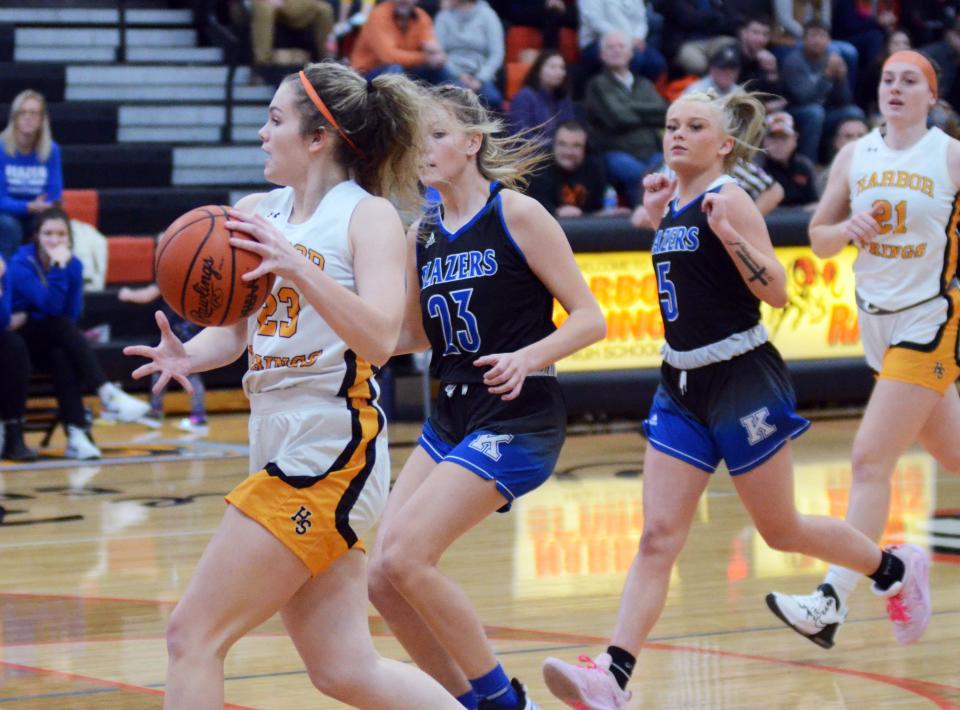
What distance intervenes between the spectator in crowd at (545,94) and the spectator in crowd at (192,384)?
3.10 metres

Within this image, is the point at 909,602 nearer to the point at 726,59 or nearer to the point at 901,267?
the point at 901,267

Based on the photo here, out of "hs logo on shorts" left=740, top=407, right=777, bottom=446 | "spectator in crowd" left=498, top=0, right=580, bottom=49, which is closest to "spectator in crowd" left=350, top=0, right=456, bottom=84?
"spectator in crowd" left=498, top=0, right=580, bottom=49

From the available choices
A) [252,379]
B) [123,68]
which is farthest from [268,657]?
[123,68]

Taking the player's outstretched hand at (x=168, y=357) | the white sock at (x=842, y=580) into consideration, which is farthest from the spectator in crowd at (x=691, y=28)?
the player's outstretched hand at (x=168, y=357)

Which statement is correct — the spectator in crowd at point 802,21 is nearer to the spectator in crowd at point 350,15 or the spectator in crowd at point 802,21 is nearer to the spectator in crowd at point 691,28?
the spectator in crowd at point 691,28

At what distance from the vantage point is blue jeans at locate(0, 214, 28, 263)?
11539 millimetres

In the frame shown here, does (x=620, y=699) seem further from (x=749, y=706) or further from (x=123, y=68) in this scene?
(x=123, y=68)

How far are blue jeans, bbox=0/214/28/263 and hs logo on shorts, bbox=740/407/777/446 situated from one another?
7622 millimetres

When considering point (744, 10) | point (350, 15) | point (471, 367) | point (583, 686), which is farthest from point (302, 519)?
point (744, 10)

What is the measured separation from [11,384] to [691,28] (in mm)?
7667

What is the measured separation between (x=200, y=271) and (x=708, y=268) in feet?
6.87

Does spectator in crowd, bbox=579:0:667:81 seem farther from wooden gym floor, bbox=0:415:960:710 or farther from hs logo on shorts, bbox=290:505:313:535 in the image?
hs logo on shorts, bbox=290:505:313:535

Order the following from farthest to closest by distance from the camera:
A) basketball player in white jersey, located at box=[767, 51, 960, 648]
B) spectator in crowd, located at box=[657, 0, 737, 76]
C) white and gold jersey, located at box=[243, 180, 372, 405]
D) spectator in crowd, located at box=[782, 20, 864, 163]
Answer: spectator in crowd, located at box=[657, 0, 737, 76]
spectator in crowd, located at box=[782, 20, 864, 163]
basketball player in white jersey, located at box=[767, 51, 960, 648]
white and gold jersey, located at box=[243, 180, 372, 405]

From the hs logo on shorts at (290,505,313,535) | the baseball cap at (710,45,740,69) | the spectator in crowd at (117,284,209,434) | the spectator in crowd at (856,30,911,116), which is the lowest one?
the spectator in crowd at (117,284,209,434)
